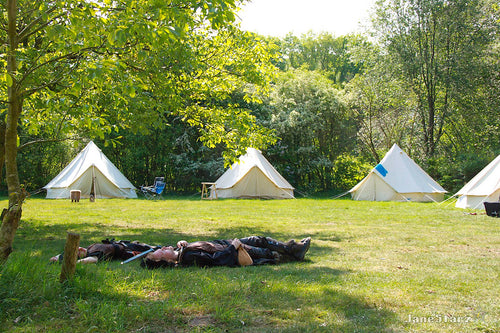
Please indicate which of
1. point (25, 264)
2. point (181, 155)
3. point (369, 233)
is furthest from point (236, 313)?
point (181, 155)

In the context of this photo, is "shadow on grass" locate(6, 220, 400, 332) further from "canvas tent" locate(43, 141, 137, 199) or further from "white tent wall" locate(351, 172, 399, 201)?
"canvas tent" locate(43, 141, 137, 199)

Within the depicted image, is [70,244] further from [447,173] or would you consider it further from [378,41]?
[378,41]

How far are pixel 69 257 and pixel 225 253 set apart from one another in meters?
1.81

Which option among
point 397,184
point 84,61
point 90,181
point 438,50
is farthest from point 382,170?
point 84,61

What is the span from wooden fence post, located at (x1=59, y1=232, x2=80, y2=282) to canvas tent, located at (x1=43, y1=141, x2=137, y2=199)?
14.5 metres

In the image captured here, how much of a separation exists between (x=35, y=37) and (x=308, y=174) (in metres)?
17.5

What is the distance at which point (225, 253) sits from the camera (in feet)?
15.8

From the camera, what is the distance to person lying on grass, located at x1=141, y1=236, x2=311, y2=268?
186 inches

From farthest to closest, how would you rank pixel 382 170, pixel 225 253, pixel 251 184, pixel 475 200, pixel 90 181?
pixel 251 184, pixel 90 181, pixel 382 170, pixel 475 200, pixel 225 253

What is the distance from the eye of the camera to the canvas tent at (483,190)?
1217 centimetres

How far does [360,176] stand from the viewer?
22.8m

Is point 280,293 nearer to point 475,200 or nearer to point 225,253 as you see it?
point 225,253

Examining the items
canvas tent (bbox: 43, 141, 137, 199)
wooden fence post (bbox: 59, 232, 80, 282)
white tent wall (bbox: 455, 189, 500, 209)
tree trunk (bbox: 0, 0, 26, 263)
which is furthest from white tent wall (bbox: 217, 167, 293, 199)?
wooden fence post (bbox: 59, 232, 80, 282)

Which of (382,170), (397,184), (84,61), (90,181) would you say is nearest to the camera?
(84,61)
